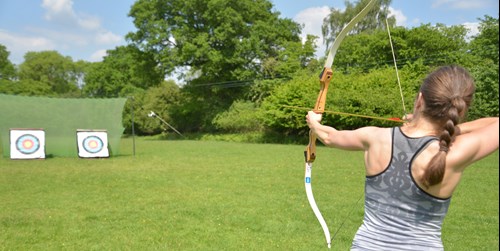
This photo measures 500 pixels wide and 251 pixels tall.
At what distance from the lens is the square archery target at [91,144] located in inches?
450

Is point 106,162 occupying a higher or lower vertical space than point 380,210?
lower

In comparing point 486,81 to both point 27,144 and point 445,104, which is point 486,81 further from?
point 27,144

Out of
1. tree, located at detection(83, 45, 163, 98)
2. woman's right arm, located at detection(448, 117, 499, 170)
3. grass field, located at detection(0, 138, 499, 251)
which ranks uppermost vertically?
tree, located at detection(83, 45, 163, 98)

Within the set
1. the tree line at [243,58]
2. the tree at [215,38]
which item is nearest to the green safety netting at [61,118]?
the tree line at [243,58]

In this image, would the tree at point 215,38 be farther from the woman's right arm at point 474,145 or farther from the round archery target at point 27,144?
the woman's right arm at point 474,145

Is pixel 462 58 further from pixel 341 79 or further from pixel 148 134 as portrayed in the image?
pixel 148 134

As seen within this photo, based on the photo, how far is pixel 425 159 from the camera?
3.71 feet

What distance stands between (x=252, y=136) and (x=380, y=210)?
808 inches

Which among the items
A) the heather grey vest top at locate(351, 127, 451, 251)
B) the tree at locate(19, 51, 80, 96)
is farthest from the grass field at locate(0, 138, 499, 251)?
the tree at locate(19, 51, 80, 96)

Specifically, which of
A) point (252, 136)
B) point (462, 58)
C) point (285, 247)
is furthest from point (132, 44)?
point (285, 247)

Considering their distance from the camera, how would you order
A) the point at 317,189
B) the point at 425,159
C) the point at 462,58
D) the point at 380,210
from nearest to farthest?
the point at 425,159 < the point at 380,210 < the point at 317,189 < the point at 462,58

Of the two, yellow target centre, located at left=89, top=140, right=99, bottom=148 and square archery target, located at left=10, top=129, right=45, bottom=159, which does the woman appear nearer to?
yellow target centre, located at left=89, top=140, right=99, bottom=148

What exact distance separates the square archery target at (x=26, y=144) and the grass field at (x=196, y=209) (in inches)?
91.6

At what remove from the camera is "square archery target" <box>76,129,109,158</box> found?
1142 centimetres
